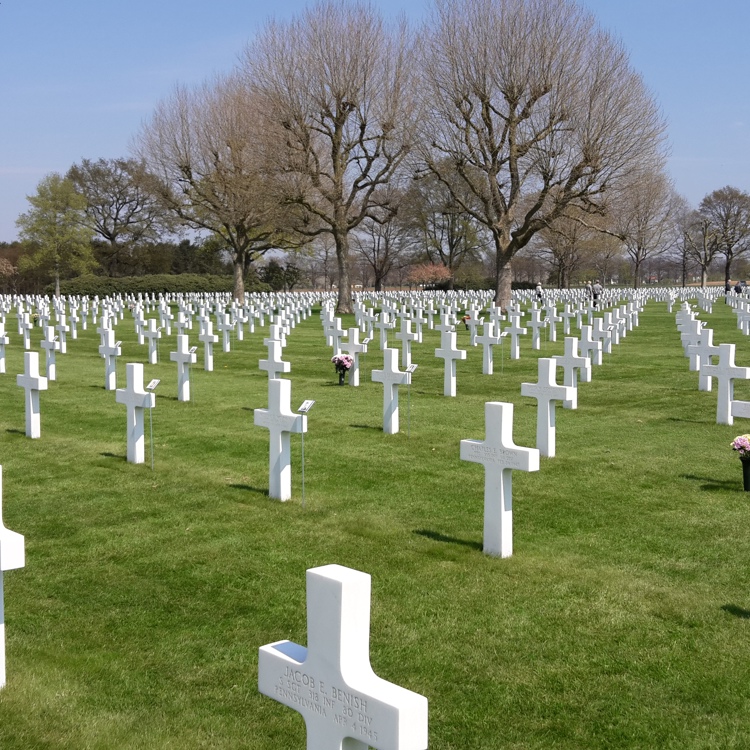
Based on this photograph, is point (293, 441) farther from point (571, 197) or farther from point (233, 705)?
point (571, 197)

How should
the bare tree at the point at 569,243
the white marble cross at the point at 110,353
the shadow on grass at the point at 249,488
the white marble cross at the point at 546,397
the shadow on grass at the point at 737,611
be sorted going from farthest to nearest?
the bare tree at the point at 569,243 < the white marble cross at the point at 110,353 < the white marble cross at the point at 546,397 < the shadow on grass at the point at 249,488 < the shadow on grass at the point at 737,611

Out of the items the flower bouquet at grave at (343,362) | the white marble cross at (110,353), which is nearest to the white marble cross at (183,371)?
the white marble cross at (110,353)

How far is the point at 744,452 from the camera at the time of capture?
26.9 feet

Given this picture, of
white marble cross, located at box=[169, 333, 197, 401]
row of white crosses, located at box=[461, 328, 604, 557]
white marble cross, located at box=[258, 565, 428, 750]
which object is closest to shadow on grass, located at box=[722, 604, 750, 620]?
row of white crosses, located at box=[461, 328, 604, 557]

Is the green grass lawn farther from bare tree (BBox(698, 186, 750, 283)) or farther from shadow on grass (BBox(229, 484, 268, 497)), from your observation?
bare tree (BBox(698, 186, 750, 283))

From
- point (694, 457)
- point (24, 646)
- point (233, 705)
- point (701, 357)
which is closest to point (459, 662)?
point (233, 705)

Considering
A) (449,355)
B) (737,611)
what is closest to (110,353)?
(449,355)

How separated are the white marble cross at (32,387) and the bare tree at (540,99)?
23.7m

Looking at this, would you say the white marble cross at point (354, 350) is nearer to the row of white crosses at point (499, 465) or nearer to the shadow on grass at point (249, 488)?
the shadow on grass at point (249, 488)

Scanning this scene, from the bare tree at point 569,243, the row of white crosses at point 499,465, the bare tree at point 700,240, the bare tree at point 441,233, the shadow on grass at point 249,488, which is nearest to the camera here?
the row of white crosses at point 499,465

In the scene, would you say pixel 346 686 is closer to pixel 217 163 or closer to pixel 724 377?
pixel 724 377

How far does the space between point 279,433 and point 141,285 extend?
51.0 m

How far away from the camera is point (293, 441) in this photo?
1103cm

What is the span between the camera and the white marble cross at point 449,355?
14.6m
